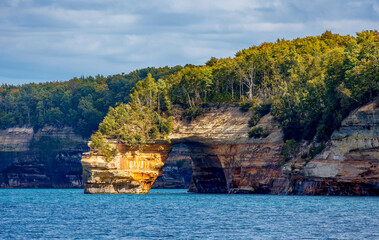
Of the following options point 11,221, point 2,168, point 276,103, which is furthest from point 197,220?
point 2,168

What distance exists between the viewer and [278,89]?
96500 mm

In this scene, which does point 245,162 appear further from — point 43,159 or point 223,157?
point 43,159

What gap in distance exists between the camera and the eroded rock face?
304ft

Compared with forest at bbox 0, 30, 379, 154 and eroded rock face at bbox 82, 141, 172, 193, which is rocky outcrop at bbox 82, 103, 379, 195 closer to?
eroded rock face at bbox 82, 141, 172, 193

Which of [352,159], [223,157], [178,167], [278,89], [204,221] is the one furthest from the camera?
[178,167]

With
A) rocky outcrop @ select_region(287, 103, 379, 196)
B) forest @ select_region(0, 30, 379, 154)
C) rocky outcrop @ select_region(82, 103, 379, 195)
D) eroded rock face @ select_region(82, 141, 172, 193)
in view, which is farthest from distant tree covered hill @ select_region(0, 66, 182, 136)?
rocky outcrop @ select_region(287, 103, 379, 196)

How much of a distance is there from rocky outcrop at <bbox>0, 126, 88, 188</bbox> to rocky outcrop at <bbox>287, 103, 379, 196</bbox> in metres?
84.8

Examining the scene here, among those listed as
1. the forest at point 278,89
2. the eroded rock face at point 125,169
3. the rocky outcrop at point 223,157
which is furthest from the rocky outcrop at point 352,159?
the eroded rock face at point 125,169

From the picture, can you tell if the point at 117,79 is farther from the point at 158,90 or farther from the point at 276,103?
the point at 276,103

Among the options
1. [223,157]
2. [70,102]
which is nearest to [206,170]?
[223,157]

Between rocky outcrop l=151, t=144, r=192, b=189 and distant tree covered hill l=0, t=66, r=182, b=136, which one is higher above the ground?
distant tree covered hill l=0, t=66, r=182, b=136

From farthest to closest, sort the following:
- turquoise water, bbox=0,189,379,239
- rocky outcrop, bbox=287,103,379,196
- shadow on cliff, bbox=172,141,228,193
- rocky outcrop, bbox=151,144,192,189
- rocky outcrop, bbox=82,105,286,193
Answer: rocky outcrop, bbox=151,144,192,189 → shadow on cliff, bbox=172,141,228,193 → rocky outcrop, bbox=82,105,286,193 → rocky outcrop, bbox=287,103,379,196 → turquoise water, bbox=0,189,379,239

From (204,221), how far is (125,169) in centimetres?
4425

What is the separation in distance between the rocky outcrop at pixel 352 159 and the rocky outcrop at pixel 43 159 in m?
84.8
